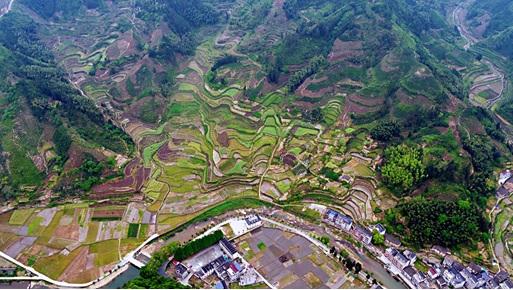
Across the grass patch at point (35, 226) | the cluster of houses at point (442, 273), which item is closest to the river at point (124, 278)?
the grass patch at point (35, 226)

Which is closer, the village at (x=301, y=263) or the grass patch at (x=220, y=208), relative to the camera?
the village at (x=301, y=263)

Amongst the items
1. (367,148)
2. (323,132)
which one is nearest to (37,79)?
(323,132)

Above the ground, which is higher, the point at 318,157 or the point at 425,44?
the point at 425,44

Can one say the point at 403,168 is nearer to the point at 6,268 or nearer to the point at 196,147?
the point at 196,147

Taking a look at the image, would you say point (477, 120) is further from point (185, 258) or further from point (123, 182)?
point (123, 182)

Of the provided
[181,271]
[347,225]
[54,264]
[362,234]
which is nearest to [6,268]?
[54,264]

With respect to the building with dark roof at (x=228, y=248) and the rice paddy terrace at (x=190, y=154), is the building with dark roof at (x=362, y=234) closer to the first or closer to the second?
the rice paddy terrace at (x=190, y=154)
